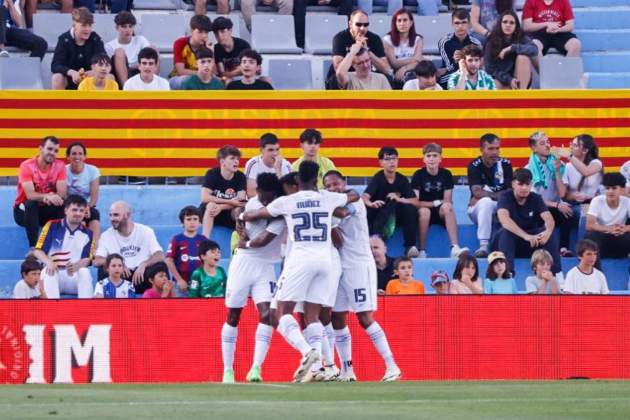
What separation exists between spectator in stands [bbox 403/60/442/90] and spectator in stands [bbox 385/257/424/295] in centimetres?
333

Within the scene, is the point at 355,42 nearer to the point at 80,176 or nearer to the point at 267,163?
the point at 267,163

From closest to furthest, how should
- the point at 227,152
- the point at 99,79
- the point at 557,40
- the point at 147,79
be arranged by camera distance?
the point at 227,152 → the point at 99,79 → the point at 147,79 → the point at 557,40

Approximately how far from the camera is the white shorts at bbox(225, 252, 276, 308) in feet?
47.9

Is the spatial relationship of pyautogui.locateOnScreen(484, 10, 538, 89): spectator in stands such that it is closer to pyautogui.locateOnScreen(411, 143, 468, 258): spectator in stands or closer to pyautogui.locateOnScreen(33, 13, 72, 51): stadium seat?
pyautogui.locateOnScreen(411, 143, 468, 258): spectator in stands

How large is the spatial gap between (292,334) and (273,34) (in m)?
7.60

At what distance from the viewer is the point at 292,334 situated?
1384cm

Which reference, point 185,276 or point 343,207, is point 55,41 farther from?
point 343,207

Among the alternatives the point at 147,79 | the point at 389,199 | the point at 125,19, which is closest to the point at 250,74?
the point at 147,79

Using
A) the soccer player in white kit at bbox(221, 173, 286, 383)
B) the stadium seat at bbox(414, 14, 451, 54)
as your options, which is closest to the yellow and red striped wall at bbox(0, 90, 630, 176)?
the stadium seat at bbox(414, 14, 451, 54)

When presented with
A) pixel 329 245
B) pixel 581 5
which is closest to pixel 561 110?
pixel 581 5

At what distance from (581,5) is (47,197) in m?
8.47

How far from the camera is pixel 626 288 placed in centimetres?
1870

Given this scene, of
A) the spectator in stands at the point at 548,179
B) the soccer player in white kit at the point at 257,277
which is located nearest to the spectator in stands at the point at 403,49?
the spectator in stands at the point at 548,179

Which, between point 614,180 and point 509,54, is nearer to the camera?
point 614,180
